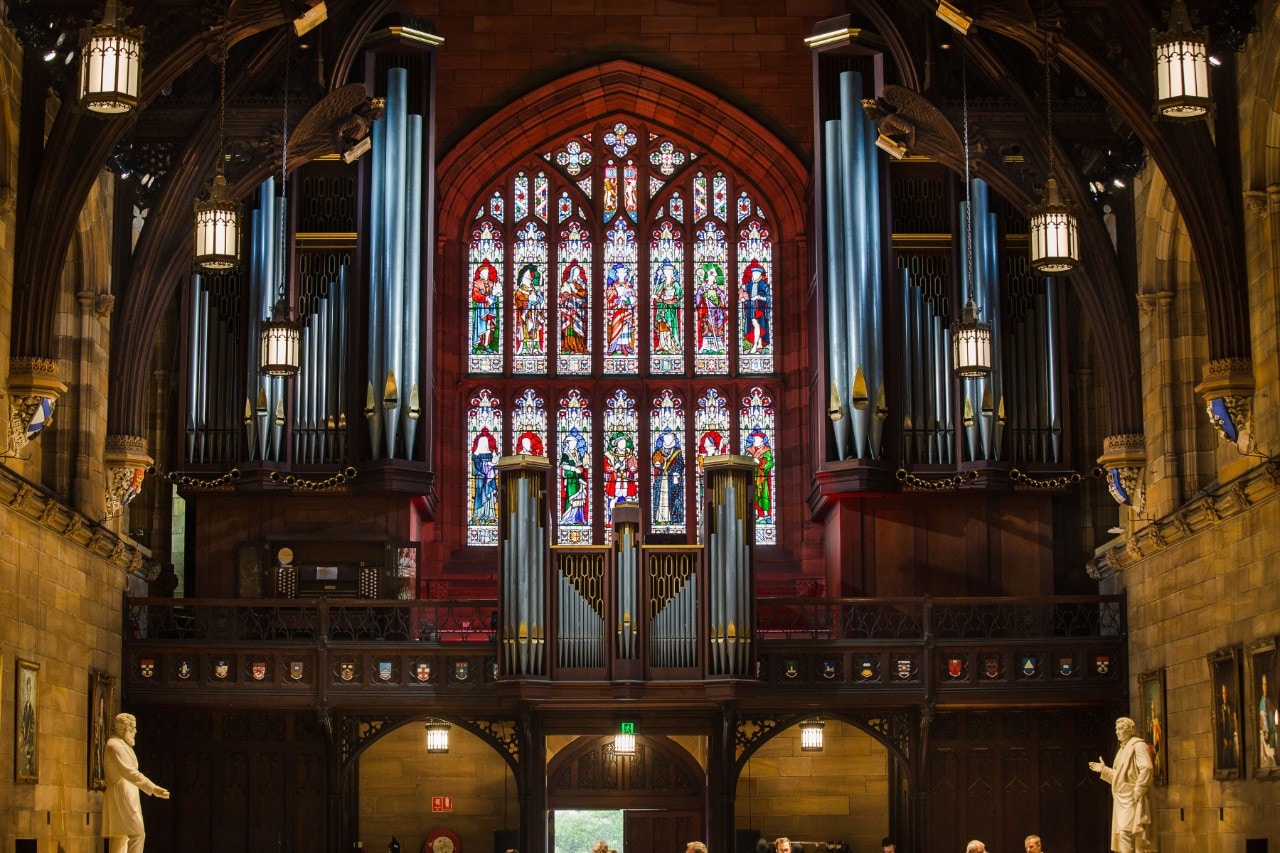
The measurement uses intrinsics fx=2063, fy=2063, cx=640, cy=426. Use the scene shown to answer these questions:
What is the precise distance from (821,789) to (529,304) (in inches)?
342

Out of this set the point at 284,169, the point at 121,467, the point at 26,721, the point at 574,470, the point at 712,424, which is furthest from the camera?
the point at 712,424

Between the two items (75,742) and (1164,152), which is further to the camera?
(75,742)

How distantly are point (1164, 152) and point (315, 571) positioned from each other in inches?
499

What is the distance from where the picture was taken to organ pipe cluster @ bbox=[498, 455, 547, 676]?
85.2ft

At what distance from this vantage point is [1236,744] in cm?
2166

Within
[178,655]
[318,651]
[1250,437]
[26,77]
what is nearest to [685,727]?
[318,651]

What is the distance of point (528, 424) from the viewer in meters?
31.9

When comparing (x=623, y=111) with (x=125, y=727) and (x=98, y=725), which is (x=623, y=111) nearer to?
(x=98, y=725)

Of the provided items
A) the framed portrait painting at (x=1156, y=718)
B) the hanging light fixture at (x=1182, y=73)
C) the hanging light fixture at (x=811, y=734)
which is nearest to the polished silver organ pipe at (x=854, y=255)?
the hanging light fixture at (x=811, y=734)

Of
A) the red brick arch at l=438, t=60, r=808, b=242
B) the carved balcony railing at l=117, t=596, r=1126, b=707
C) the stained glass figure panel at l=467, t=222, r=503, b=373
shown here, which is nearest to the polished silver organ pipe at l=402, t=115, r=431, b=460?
the red brick arch at l=438, t=60, r=808, b=242

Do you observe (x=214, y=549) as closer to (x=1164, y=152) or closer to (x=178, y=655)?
(x=178, y=655)

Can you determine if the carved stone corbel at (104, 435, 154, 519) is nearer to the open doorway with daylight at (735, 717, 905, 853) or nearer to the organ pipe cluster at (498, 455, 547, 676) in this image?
the organ pipe cluster at (498, 455, 547, 676)

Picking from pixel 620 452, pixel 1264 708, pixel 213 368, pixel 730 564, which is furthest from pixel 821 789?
pixel 213 368

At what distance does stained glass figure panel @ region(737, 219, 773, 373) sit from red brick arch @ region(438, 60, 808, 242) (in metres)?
0.42
